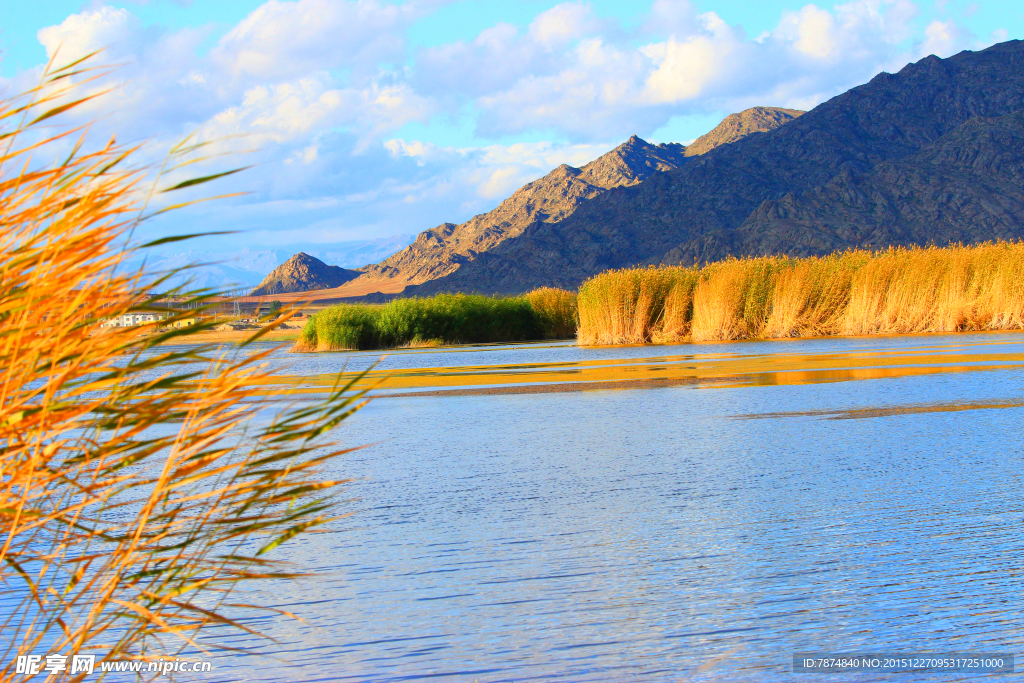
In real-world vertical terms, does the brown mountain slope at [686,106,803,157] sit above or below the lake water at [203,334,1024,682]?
above

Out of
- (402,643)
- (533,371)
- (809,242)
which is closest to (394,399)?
(533,371)

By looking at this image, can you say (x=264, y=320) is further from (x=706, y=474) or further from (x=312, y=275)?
(x=312, y=275)

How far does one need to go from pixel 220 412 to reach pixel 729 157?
117610mm

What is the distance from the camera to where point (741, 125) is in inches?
5940

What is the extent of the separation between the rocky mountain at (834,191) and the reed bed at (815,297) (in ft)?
205

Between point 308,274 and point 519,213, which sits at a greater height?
point 519,213

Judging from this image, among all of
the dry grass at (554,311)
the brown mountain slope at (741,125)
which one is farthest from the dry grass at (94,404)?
the brown mountain slope at (741,125)

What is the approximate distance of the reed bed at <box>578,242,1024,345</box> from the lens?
18891 millimetres

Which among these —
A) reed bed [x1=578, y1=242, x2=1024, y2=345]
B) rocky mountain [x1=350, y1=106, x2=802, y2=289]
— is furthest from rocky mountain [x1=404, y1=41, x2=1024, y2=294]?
reed bed [x1=578, y1=242, x2=1024, y2=345]

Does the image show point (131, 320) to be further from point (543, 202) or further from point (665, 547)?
point (543, 202)

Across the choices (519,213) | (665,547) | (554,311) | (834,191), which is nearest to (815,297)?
(554,311)

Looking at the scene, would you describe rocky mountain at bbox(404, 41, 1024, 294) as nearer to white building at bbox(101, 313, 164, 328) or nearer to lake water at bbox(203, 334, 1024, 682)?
lake water at bbox(203, 334, 1024, 682)

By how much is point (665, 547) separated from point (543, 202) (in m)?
124

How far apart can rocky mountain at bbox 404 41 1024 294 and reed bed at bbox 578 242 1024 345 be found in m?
62.4
